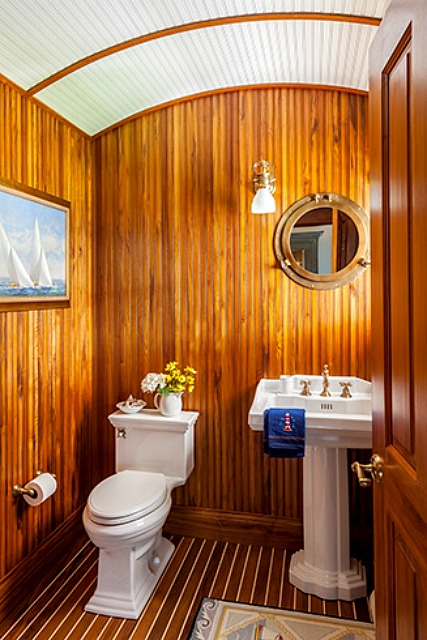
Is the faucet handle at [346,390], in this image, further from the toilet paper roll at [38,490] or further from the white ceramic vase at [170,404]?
the toilet paper roll at [38,490]

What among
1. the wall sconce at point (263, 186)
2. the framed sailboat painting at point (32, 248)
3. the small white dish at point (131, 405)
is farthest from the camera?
the small white dish at point (131, 405)

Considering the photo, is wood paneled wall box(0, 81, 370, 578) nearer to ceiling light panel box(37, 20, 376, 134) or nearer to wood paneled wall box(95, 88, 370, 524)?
wood paneled wall box(95, 88, 370, 524)

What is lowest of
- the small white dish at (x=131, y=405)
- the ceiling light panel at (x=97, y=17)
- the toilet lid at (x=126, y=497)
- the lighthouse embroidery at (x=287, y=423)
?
the toilet lid at (x=126, y=497)

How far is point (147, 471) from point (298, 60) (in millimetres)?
2363

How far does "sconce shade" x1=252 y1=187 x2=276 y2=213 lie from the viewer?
2.26 meters

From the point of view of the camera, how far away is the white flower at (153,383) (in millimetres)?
2408

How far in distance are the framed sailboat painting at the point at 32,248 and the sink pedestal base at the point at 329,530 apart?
164 centimetres

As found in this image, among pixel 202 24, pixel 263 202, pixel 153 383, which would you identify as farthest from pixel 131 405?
pixel 202 24

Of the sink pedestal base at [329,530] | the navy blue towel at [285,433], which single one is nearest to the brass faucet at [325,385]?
the sink pedestal base at [329,530]

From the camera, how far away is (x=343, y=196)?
2332 mm

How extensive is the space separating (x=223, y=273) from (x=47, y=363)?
1132mm

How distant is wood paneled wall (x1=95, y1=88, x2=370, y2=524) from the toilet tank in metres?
0.19

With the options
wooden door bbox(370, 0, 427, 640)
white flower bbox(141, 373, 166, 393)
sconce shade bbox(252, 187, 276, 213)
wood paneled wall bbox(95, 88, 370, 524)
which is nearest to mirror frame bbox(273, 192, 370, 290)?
wood paneled wall bbox(95, 88, 370, 524)

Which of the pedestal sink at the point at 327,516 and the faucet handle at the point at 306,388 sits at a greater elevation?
the faucet handle at the point at 306,388
